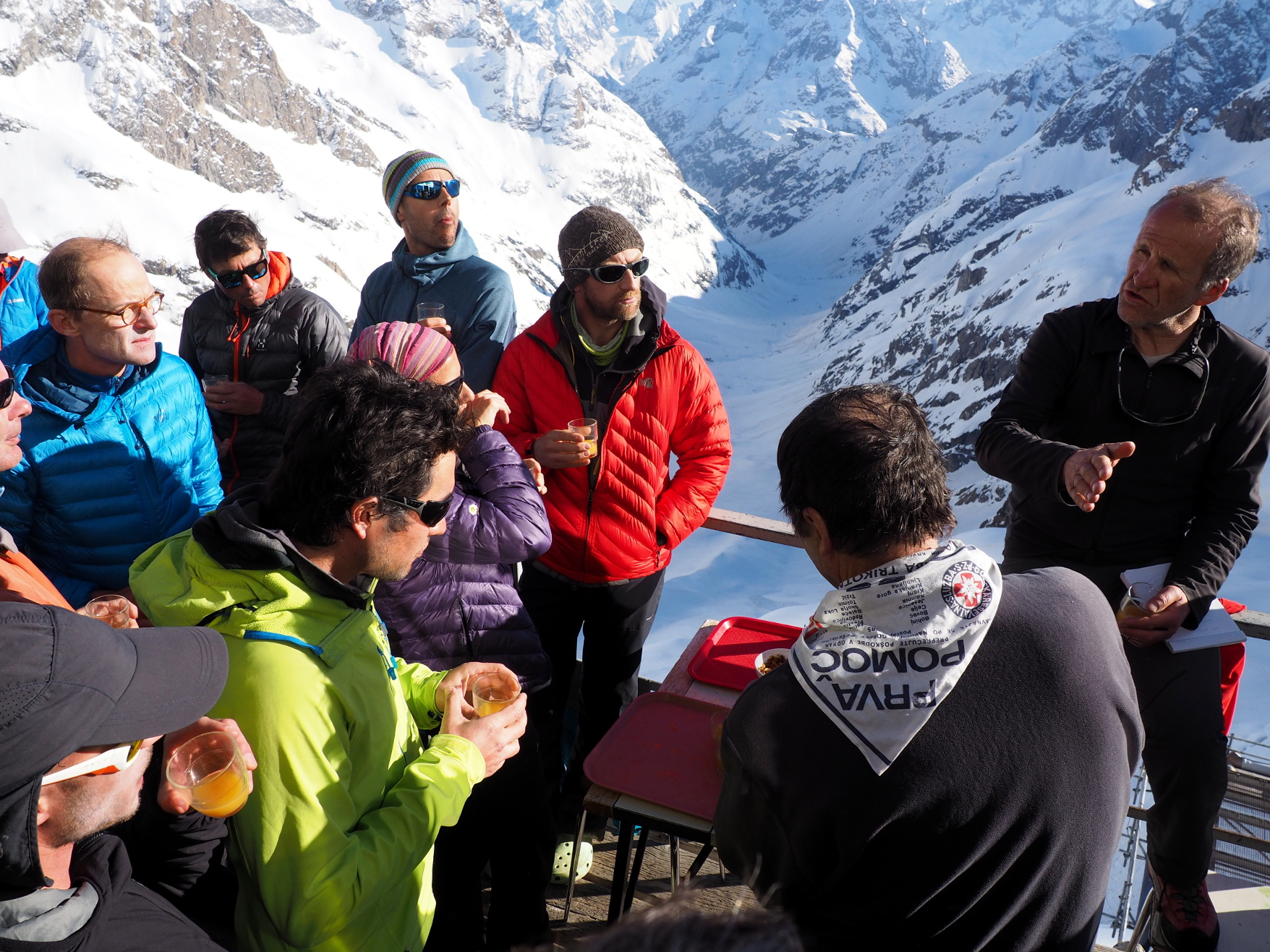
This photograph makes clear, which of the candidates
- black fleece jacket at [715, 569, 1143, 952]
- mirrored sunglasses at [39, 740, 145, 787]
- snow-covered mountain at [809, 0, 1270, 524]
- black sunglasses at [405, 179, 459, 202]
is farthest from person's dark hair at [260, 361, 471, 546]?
snow-covered mountain at [809, 0, 1270, 524]

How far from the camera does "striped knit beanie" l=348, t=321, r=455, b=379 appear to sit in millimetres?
2551

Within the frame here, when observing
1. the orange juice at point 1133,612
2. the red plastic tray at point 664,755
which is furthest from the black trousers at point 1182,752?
the red plastic tray at point 664,755

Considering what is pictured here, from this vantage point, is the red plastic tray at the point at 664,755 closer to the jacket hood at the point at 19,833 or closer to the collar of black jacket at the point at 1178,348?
the jacket hood at the point at 19,833

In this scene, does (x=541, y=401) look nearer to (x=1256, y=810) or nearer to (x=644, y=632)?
(x=644, y=632)

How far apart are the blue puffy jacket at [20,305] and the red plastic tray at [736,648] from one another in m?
3.01

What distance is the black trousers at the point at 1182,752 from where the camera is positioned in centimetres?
247

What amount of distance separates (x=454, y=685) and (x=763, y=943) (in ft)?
4.70

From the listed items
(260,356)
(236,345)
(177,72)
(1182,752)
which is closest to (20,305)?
(236,345)

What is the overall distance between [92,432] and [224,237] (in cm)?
110

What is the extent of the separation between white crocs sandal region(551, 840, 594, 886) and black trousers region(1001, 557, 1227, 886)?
1.86 m

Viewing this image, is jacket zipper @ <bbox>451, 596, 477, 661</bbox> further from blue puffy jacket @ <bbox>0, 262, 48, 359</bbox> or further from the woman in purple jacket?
blue puffy jacket @ <bbox>0, 262, 48, 359</bbox>

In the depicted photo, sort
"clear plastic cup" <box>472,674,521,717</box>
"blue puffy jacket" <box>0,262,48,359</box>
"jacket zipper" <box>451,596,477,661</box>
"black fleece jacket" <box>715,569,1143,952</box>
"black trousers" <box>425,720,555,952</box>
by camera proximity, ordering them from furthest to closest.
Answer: "blue puffy jacket" <box>0,262,48,359</box>, "jacket zipper" <box>451,596,477,661</box>, "black trousers" <box>425,720,555,952</box>, "clear plastic cup" <box>472,674,521,717</box>, "black fleece jacket" <box>715,569,1143,952</box>

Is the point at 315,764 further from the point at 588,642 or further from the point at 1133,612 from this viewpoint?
the point at 1133,612

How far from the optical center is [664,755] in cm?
213
